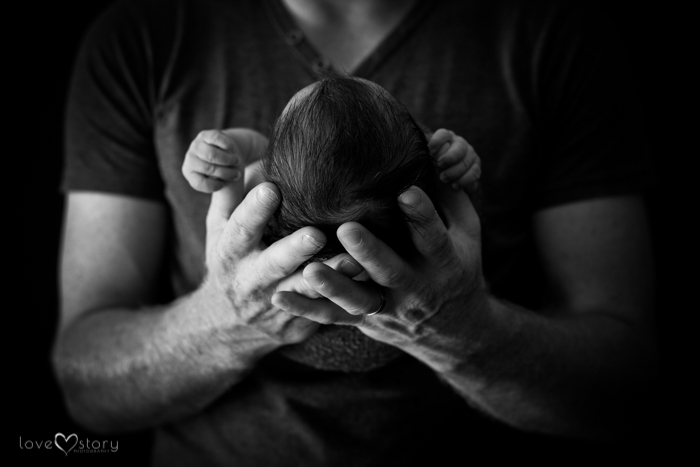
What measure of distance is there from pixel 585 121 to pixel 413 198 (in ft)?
2.06

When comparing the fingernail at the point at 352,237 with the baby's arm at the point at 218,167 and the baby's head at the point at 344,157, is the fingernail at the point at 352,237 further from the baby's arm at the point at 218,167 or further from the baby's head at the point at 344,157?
the baby's arm at the point at 218,167

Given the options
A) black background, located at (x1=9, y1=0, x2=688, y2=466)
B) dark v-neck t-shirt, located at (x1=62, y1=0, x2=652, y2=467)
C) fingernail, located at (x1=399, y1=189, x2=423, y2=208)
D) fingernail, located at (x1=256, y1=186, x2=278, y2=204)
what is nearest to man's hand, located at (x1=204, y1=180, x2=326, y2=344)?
fingernail, located at (x1=256, y1=186, x2=278, y2=204)

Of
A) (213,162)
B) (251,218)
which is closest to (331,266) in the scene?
(251,218)

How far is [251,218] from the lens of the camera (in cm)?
69

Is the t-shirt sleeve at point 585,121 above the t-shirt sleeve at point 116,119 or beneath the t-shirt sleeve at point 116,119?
beneath

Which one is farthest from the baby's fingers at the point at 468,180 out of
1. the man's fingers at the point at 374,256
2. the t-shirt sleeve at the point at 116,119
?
the t-shirt sleeve at the point at 116,119

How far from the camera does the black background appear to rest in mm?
1521

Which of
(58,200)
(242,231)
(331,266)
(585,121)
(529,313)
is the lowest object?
(529,313)

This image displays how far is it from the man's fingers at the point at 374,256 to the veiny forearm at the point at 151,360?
28 centimetres

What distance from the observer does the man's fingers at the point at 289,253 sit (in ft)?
2.15

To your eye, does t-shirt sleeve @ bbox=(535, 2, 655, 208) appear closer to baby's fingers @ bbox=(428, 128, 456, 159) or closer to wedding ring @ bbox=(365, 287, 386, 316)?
baby's fingers @ bbox=(428, 128, 456, 159)

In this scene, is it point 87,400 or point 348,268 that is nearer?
point 348,268

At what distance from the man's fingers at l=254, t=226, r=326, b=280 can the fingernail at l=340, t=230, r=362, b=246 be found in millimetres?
30

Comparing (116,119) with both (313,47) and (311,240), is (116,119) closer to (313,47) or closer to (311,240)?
(313,47)
